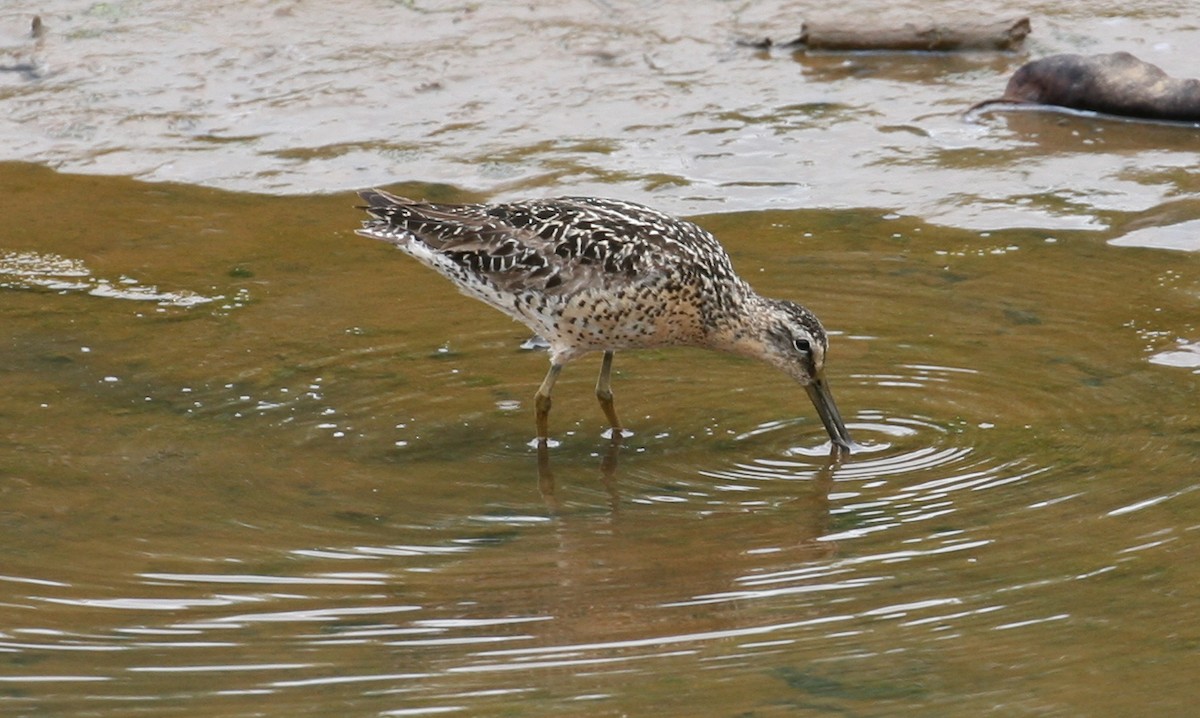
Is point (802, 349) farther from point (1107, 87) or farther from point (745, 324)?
point (1107, 87)

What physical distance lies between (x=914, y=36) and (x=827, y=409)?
497cm

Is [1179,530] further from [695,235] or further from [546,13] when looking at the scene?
[546,13]

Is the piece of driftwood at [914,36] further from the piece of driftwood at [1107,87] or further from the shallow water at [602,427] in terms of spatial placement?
the piece of driftwood at [1107,87]

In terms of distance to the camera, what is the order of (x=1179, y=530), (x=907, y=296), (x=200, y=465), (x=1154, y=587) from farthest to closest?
(x=907, y=296) < (x=200, y=465) < (x=1179, y=530) < (x=1154, y=587)

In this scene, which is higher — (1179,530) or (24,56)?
(24,56)

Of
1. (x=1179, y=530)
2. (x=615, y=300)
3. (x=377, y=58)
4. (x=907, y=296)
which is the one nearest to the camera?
(x=1179, y=530)

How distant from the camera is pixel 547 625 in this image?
5.29 meters

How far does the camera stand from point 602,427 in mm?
7633

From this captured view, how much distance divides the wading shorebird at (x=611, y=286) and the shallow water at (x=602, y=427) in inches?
11.3

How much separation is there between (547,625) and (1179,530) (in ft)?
6.86

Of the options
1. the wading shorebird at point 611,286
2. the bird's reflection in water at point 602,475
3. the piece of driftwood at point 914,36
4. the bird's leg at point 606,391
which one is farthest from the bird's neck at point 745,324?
the piece of driftwood at point 914,36

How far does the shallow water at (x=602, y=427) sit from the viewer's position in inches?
192

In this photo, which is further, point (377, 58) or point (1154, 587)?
point (377, 58)

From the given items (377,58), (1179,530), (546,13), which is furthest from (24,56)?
(1179,530)
